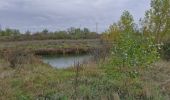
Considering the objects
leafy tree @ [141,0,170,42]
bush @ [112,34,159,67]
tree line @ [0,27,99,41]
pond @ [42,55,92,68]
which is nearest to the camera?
bush @ [112,34,159,67]

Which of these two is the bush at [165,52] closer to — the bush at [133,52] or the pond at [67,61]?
the pond at [67,61]

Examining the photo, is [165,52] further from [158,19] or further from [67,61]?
[67,61]

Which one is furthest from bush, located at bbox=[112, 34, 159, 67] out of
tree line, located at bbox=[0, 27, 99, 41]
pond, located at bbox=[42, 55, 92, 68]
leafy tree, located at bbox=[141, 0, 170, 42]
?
tree line, located at bbox=[0, 27, 99, 41]

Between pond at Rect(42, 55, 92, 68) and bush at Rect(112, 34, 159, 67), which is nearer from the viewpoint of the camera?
bush at Rect(112, 34, 159, 67)

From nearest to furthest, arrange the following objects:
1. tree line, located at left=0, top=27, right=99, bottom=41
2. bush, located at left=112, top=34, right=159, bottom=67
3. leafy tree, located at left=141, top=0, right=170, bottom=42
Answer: bush, located at left=112, top=34, right=159, bottom=67 → leafy tree, located at left=141, top=0, right=170, bottom=42 → tree line, located at left=0, top=27, right=99, bottom=41

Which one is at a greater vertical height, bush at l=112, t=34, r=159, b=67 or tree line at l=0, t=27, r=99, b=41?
bush at l=112, t=34, r=159, b=67

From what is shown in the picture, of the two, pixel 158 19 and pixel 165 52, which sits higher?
pixel 158 19

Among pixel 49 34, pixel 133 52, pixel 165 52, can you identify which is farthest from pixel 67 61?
pixel 49 34

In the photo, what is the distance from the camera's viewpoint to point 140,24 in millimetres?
23328

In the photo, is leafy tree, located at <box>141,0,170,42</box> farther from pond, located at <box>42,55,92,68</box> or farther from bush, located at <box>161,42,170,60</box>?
pond, located at <box>42,55,92,68</box>

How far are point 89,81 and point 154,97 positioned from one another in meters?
2.86

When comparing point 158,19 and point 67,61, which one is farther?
point 67,61

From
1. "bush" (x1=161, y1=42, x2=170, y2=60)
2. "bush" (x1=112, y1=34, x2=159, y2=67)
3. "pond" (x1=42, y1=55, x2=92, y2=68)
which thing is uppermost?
"bush" (x1=112, y1=34, x2=159, y2=67)

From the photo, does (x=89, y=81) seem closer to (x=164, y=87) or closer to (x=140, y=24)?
(x=164, y=87)
